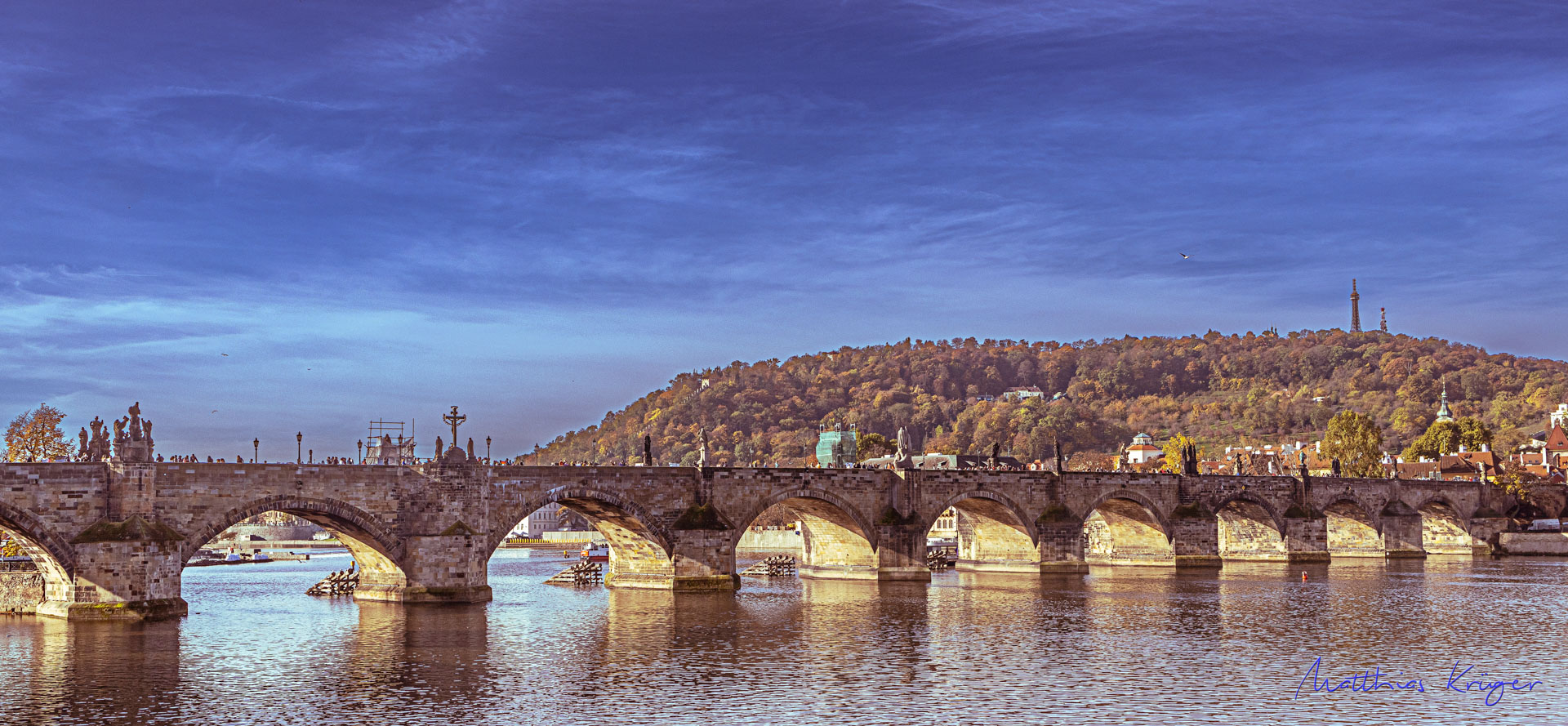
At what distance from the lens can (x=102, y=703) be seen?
1233 inches

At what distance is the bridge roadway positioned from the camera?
4600 centimetres

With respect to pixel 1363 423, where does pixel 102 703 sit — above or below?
below

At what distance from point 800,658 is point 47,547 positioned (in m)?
26.3

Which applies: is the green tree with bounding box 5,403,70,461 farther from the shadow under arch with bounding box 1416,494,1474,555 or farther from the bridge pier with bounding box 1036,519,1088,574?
the shadow under arch with bounding box 1416,494,1474,555

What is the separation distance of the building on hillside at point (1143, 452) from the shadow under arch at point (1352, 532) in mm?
66869

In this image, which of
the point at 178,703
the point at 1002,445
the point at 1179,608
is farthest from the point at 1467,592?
the point at 1002,445

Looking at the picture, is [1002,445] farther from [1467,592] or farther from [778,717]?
[778,717]

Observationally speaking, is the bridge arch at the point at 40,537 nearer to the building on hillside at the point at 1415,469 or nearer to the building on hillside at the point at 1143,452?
the building on hillside at the point at 1415,469

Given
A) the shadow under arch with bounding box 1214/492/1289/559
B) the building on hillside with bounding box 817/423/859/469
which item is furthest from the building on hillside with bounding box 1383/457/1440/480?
the building on hillside with bounding box 817/423/859/469

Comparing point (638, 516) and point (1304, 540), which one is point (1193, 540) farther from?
point (638, 516)

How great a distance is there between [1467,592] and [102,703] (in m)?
60.0

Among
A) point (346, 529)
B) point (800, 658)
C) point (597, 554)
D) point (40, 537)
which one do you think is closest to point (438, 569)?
point (346, 529)

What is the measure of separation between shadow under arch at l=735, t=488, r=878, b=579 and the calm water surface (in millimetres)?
4787
